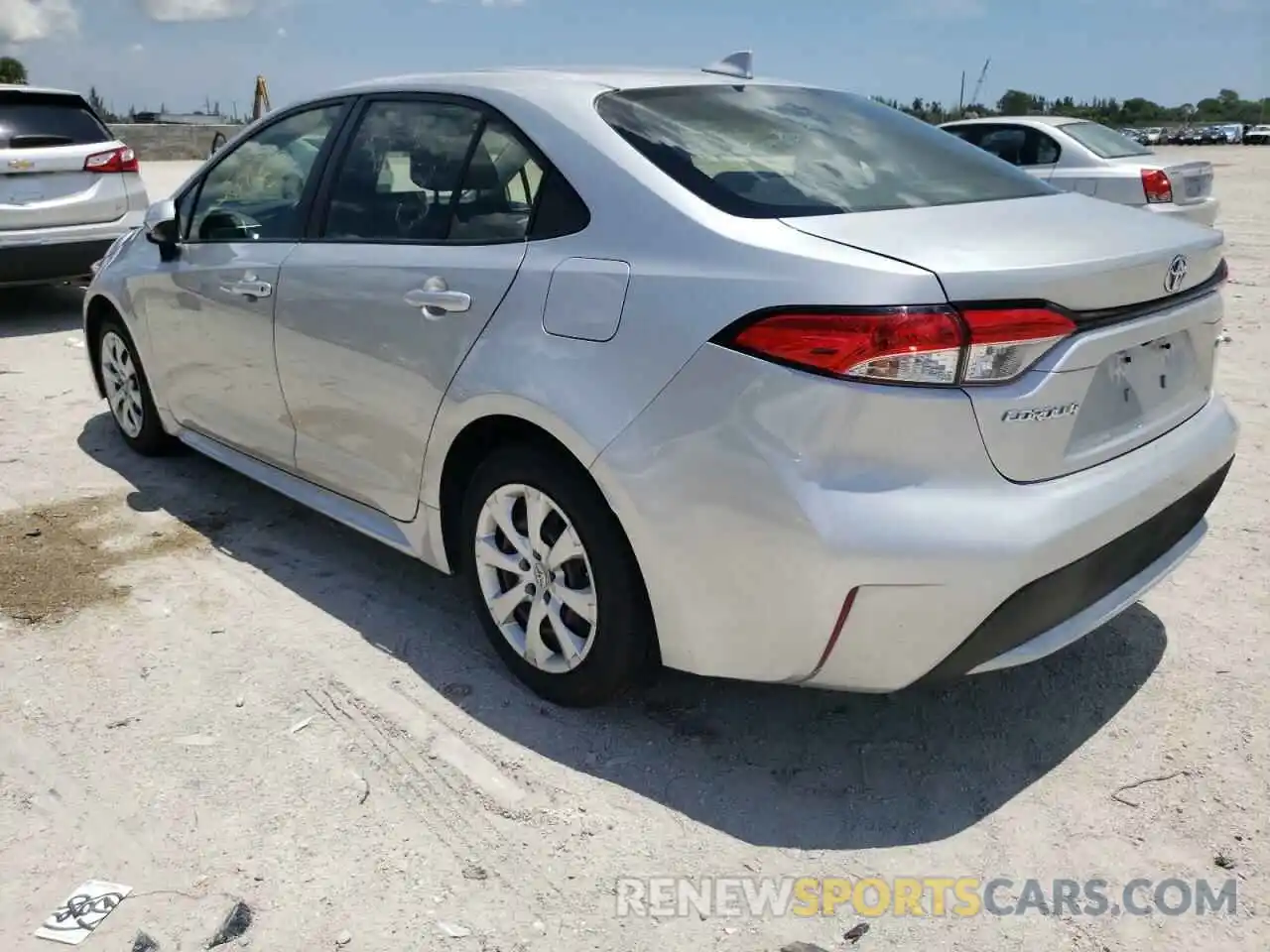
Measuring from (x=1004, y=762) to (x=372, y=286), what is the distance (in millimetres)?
2213

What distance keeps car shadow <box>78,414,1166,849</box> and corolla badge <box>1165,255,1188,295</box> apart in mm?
1149

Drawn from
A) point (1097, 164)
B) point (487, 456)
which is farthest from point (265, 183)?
point (1097, 164)

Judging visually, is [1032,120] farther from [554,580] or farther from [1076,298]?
[554,580]

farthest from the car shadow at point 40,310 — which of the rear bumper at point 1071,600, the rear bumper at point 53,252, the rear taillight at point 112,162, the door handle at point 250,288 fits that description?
the rear bumper at point 1071,600

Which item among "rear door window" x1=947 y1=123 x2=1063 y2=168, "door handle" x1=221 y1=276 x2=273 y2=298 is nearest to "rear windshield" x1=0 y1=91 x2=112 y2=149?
A: "door handle" x1=221 y1=276 x2=273 y2=298

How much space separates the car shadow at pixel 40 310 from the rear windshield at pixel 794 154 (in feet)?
22.3

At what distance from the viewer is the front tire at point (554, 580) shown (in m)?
2.69

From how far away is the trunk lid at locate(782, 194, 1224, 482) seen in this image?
226cm

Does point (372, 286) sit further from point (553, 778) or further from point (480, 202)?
point (553, 778)

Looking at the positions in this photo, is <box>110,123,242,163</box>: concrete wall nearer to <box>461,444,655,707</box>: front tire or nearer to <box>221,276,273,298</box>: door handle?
<box>221,276,273,298</box>: door handle

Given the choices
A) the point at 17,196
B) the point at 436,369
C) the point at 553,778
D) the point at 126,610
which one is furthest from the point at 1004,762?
the point at 17,196

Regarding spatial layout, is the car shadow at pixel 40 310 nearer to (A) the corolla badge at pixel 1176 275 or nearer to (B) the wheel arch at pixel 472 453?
(B) the wheel arch at pixel 472 453

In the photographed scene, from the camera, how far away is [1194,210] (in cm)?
978

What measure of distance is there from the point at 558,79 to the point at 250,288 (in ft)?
4.68
